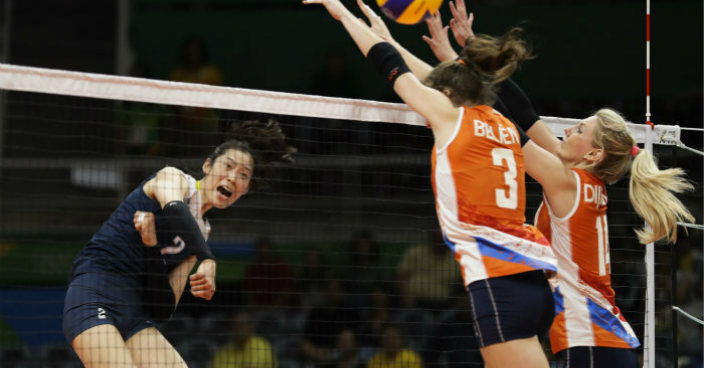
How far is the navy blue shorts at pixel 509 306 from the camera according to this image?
163 inches

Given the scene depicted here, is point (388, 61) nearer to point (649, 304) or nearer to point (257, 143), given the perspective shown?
point (257, 143)

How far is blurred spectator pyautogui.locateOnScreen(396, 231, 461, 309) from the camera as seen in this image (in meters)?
9.41

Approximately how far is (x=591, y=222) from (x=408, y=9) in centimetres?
152

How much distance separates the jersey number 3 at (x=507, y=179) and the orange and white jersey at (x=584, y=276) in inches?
19.9

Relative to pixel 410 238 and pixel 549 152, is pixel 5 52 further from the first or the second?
pixel 549 152

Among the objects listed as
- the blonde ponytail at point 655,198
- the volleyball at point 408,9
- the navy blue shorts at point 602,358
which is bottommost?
the navy blue shorts at point 602,358

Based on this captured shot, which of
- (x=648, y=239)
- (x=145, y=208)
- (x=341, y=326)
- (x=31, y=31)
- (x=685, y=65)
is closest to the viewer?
(x=648, y=239)

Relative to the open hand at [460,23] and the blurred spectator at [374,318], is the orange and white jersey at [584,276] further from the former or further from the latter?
the blurred spectator at [374,318]

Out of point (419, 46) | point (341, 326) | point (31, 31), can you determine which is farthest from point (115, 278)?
point (31, 31)

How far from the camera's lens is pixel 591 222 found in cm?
Result: 471

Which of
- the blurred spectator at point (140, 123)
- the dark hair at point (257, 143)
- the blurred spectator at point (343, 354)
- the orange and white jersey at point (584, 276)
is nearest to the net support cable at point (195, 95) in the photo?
the dark hair at point (257, 143)

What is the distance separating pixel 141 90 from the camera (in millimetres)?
5191

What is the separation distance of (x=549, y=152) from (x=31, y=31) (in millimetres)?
10185

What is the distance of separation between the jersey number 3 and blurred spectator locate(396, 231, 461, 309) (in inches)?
194
